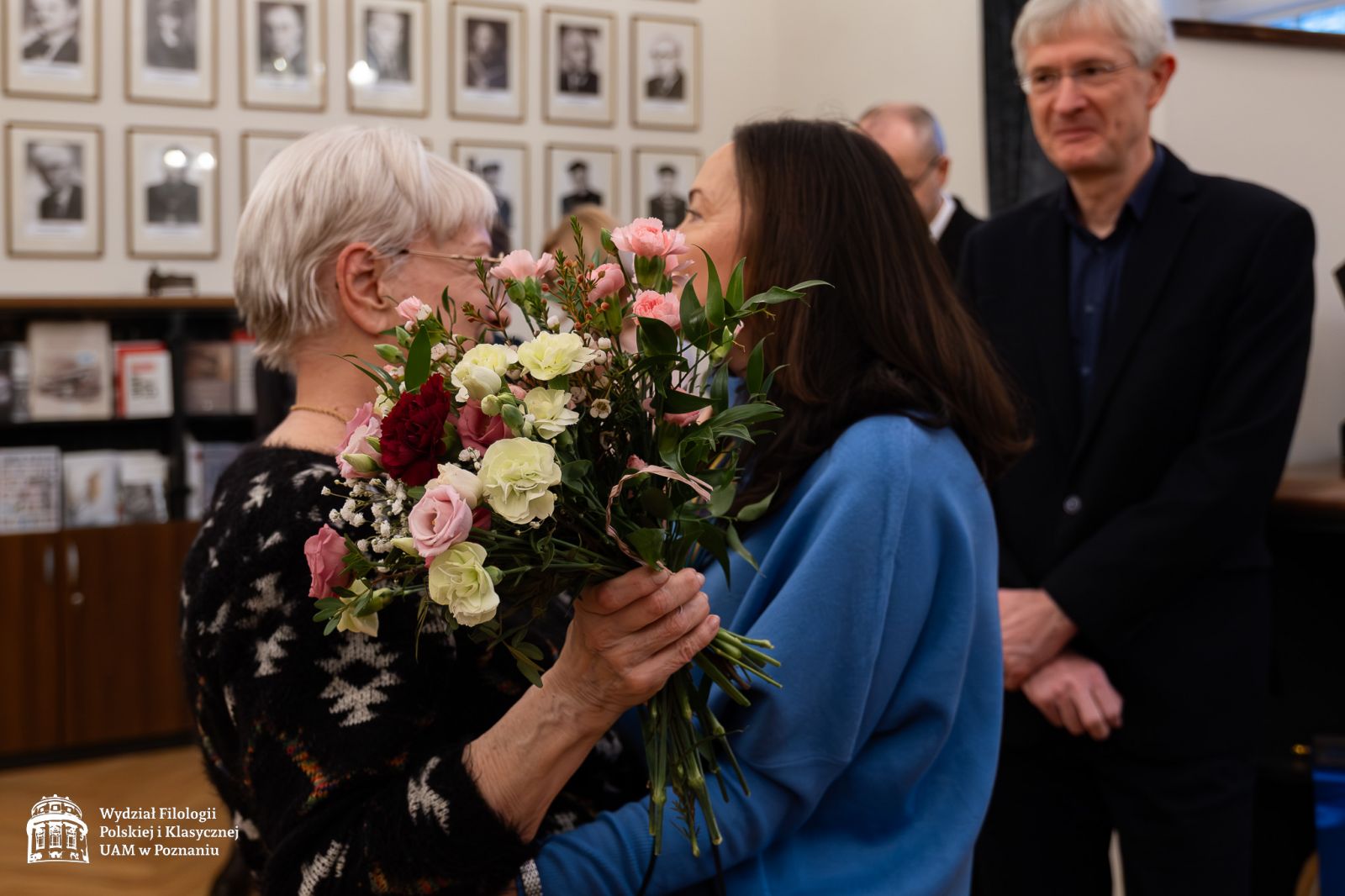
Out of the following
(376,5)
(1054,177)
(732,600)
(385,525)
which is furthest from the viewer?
(376,5)

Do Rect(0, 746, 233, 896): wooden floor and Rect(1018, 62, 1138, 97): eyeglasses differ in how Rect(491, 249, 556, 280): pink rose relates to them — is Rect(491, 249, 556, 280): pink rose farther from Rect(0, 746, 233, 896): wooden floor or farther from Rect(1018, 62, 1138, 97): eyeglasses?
Rect(0, 746, 233, 896): wooden floor

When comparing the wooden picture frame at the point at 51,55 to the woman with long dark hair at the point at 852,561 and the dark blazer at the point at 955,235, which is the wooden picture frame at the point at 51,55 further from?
the woman with long dark hair at the point at 852,561

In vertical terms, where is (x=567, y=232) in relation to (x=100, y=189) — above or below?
below

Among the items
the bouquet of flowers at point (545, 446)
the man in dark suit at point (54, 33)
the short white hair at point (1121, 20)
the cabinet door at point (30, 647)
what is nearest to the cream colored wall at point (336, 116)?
the man in dark suit at point (54, 33)

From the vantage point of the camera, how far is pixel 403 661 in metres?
1.40

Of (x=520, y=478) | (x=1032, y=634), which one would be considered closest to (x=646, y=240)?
(x=520, y=478)

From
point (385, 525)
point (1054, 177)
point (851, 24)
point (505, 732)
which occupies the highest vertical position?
point (851, 24)

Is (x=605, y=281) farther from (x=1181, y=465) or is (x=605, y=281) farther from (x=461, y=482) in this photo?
(x=1181, y=465)

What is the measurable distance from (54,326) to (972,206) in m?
4.33

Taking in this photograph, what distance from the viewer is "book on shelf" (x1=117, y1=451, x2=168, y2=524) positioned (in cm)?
581

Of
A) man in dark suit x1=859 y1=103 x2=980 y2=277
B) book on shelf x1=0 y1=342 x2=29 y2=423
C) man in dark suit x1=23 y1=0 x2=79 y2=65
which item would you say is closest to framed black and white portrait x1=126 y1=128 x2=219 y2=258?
man in dark suit x1=23 y1=0 x2=79 y2=65

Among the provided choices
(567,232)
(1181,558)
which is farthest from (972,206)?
(1181,558)

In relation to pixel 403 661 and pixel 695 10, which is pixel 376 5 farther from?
pixel 403 661

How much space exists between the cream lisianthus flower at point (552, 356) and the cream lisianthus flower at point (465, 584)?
0.17 meters
